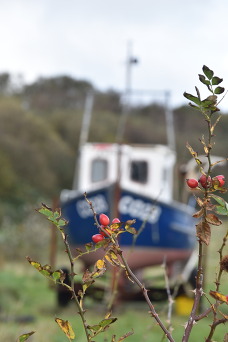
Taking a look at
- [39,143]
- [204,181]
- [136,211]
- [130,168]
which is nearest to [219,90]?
[204,181]

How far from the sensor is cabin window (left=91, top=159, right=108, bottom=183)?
13.7 m

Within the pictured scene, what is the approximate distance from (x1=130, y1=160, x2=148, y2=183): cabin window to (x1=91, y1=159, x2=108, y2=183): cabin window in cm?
41

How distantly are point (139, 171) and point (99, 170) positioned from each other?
627 millimetres

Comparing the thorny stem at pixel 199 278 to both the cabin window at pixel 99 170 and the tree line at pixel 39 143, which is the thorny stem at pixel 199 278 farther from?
the tree line at pixel 39 143

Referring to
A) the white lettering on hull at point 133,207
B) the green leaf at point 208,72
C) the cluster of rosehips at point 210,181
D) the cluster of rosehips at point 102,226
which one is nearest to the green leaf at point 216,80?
the green leaf at point 208,72

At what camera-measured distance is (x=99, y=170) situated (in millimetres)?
13719

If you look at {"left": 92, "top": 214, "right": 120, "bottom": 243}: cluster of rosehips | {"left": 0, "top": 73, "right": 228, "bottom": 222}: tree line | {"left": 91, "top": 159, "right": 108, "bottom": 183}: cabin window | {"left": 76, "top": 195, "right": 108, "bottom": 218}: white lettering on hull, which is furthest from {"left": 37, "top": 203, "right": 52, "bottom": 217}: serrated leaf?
{"left": 0, "top": 73, "right": 228, "bottom": 222}: tree line

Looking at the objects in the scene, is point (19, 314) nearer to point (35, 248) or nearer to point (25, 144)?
point (35, 248)

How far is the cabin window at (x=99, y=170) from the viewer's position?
44.9 ft

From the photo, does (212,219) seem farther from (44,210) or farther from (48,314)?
(48,314)

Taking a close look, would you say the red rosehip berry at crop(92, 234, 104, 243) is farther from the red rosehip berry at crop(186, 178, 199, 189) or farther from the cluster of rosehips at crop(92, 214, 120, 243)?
the red rosehip berry at crop(186, 178, 199, 189)

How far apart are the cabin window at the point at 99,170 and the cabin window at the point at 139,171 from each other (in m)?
0.41

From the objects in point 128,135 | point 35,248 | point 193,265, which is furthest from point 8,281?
point 128,135

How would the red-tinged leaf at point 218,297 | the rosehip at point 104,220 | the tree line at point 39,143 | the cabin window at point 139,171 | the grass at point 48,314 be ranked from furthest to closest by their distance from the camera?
the tree line at point 39,143, the cabin window at point 139,171, the grass at point 48,314, the rosehip at point 104,220, the red-tinged leaf at point 218,297
